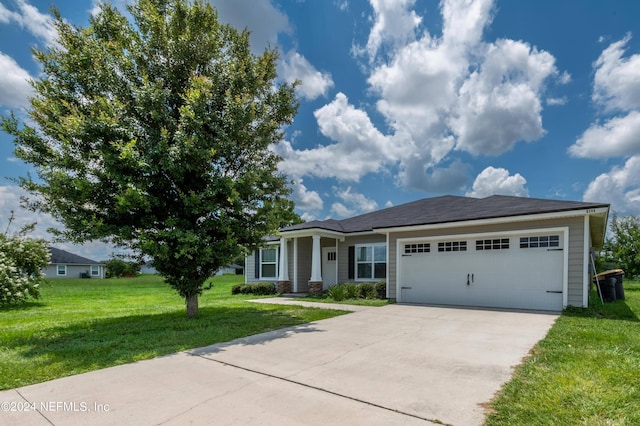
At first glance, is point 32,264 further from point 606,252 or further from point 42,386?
point 606,252

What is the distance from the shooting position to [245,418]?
3.13 metres

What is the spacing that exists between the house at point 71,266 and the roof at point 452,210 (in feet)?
135

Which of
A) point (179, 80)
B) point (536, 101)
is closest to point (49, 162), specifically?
point (179, 80)

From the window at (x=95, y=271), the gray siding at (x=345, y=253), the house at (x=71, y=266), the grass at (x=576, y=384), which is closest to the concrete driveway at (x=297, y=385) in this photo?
the grass at (x=576, y=384)

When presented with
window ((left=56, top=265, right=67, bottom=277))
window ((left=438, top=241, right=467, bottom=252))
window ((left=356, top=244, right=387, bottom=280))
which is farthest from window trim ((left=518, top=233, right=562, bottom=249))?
window ((left=56, top=265, right=67, bottom=277))

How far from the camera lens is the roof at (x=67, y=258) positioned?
41.7m

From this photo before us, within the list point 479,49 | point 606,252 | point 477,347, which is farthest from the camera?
point 606,252

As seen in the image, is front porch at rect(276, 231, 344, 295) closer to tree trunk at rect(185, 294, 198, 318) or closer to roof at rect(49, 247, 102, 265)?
tree trunk at rect(185, 294, 198, 318)

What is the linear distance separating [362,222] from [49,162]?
39.0 ft

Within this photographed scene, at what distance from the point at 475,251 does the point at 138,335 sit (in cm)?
998

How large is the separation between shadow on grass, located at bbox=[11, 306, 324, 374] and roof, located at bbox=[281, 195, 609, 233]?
5.66 meters

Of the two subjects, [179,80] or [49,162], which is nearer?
[49,162]

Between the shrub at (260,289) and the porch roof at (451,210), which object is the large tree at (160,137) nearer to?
the porch roof at (451,210)

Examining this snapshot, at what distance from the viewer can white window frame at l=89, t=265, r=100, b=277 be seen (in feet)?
151
